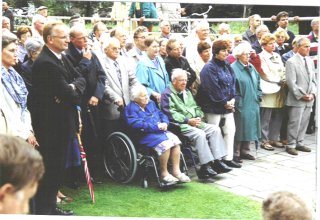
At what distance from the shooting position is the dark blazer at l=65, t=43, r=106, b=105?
3.58 meters

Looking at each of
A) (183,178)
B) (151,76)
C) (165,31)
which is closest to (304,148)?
(183,178)

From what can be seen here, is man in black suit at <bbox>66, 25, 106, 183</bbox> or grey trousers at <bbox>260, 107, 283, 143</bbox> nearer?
man in black suit at <bbox>66, 25, 106, 183</bbox>

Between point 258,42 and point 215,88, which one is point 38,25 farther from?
point 258,42

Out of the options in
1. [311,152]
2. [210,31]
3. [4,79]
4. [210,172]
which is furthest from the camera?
[210,31]

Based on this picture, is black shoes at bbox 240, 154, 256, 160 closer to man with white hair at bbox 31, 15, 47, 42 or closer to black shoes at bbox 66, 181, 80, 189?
black shoes at bbox 66, 181, 80, 189

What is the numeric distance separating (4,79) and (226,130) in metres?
2.08

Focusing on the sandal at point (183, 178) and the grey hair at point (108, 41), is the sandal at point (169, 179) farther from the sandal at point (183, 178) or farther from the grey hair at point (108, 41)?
the grey hair at point (108, 41)

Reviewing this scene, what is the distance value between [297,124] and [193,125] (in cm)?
115

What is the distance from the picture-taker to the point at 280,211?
6.03 ft

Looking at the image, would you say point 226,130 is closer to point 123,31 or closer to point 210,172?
point 210,172

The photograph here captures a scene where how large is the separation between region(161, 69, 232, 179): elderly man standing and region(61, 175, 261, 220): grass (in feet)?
1.10

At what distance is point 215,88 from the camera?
4.23 meters

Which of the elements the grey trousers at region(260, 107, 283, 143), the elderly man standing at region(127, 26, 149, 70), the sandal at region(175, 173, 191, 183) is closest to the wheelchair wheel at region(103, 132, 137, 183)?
the sandal at region(175, 173, 191, 183)

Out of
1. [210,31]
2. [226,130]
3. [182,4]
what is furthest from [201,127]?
[182,4]
